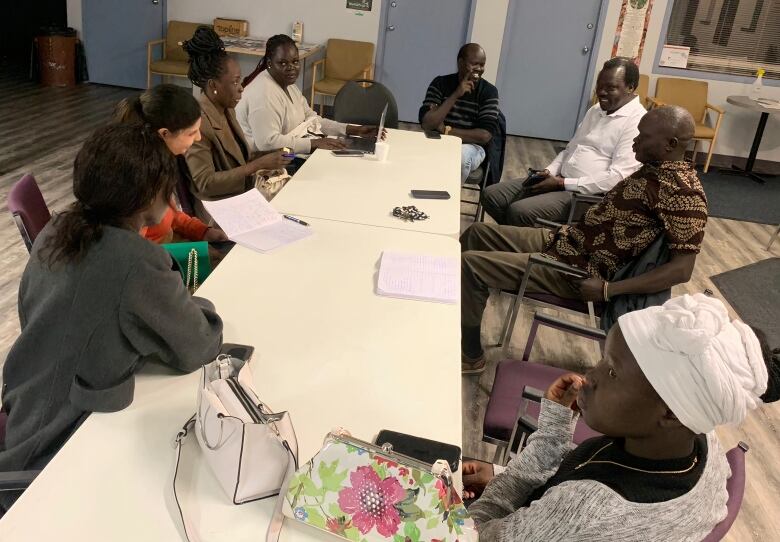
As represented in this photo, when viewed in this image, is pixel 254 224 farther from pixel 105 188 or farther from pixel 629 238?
pixel 629 238

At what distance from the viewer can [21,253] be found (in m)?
3.51

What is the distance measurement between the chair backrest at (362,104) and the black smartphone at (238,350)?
9.40 ft

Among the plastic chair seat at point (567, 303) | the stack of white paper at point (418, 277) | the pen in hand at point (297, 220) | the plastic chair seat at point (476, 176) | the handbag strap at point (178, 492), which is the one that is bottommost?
the plastic chair seat at point (567, 303)

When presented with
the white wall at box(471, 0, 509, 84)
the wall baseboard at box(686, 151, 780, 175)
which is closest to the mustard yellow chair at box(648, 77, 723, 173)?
the wall baseboard at box(686, 151, 780, 175)

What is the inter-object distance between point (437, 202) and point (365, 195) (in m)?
0.31

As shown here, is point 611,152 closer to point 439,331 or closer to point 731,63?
point 439,331

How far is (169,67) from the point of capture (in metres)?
6.95

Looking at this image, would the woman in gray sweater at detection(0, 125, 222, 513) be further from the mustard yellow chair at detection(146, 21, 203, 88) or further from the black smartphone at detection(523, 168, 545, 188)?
the mustard yellow chair at detection(146, 21, 203, 88)

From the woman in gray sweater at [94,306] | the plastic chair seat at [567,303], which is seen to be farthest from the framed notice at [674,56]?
the woman in gray sweater at [94,306]

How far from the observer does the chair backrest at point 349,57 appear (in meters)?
6.99

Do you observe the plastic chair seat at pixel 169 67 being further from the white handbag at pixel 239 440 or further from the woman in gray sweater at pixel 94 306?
the white handbag at pixel 239 440

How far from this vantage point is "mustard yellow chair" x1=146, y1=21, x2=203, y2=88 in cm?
691

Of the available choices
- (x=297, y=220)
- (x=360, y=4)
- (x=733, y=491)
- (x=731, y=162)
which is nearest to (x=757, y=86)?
(x=731, y=162)

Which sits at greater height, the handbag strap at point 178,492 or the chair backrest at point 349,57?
the chair backrest at point 349,57
